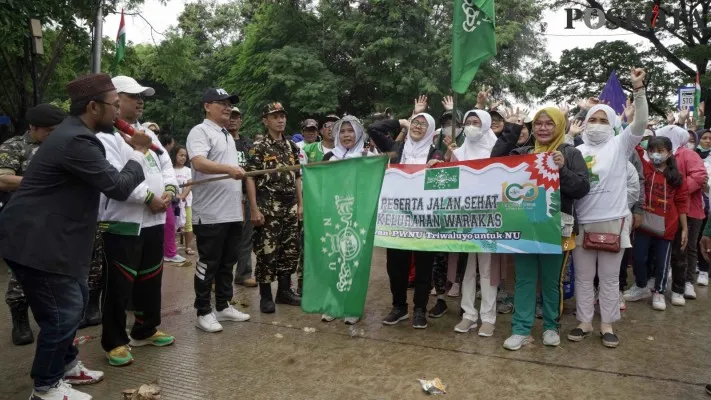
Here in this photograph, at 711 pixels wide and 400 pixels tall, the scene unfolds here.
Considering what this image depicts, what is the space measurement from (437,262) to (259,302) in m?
1.92

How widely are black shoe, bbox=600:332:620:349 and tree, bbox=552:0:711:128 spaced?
20475mm

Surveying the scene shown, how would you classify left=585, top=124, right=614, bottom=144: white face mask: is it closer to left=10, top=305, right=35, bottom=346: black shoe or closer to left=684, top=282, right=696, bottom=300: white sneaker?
left=684, top=282, right=696, bottom=300: white sneaker

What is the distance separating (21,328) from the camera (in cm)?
443

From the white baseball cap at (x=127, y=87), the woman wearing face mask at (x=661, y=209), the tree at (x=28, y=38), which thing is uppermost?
the tree at (x=28, y=38)

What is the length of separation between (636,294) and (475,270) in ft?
7.68

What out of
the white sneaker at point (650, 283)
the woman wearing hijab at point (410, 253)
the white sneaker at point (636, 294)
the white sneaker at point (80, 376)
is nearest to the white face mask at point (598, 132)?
the woman wearing hijab at point (410, 253)

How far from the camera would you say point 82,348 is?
4.35 metres

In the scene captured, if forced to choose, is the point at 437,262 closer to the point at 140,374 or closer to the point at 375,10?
the point at 140,374

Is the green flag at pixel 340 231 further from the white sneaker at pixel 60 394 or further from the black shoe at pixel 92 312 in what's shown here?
the black shoe at pixel 92 312

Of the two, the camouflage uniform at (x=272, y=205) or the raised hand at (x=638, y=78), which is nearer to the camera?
the raised hand at (x=638, y=78)

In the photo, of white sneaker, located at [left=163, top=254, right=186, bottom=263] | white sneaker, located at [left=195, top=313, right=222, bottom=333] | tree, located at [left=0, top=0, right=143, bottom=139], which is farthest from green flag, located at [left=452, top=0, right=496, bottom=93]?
tree, located at [left=0, top=0, right=143, bottom=139]

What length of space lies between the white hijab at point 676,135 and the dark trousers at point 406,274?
3168 mm

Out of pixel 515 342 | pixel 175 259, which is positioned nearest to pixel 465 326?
pixel 515 342

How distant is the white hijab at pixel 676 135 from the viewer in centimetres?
596
